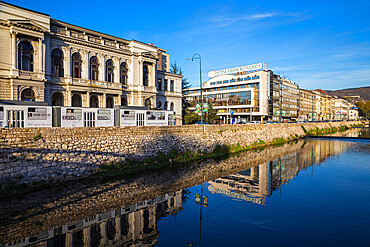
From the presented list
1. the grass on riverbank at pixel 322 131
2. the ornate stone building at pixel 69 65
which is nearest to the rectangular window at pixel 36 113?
the ornate stone building at pixel 69 65

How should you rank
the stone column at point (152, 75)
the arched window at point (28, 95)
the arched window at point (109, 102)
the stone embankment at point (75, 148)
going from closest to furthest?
the stone embankment at point (75, 148)
the arched window at point (28, 95)
the arched window at point (109, 102)
the stone column at point (152, 75)

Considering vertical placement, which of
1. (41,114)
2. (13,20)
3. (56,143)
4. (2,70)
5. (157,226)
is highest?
(13,20)

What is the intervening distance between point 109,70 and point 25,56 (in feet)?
49.0

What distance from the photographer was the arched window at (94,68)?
45.4 metres

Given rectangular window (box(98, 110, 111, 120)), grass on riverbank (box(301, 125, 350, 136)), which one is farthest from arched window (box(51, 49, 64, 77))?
grass on riverbank (box(301, 125, 350, 136))

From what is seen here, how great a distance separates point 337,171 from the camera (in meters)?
27.8

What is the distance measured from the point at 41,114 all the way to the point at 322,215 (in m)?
25.7

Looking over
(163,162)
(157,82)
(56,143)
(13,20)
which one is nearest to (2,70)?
(13,20)

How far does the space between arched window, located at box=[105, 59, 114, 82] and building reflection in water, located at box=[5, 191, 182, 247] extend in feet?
121

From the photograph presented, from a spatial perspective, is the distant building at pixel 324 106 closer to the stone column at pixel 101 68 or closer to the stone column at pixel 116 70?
the stone column at pixel 116 70

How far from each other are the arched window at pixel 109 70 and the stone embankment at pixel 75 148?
75.7ft

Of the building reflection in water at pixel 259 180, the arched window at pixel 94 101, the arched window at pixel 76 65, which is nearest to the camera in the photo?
the building reflection in water at pixel 259 180

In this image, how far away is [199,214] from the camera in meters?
15.9

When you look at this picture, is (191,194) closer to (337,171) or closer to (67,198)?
(67,198)
